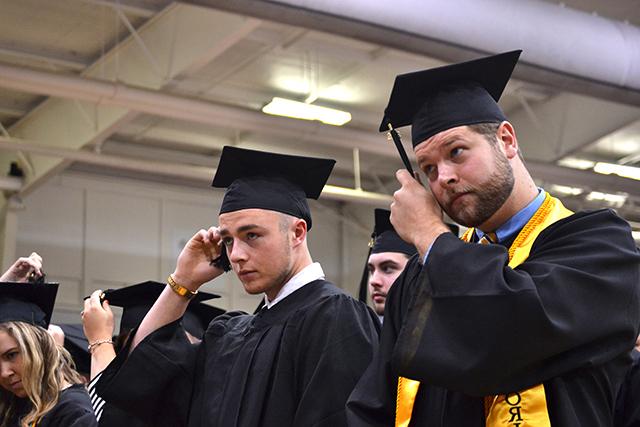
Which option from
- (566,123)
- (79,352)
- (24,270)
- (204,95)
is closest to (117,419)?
(24,270)

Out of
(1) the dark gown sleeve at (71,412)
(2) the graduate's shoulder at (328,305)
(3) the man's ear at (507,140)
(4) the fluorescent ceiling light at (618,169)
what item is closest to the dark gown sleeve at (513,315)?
(3) the man's ear at (507,140)

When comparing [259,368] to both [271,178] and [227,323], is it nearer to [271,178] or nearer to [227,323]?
[227,323]

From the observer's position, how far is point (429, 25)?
8477 millimetres

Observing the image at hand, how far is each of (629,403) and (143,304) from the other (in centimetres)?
320

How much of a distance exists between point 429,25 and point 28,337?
→ 14.2 feet

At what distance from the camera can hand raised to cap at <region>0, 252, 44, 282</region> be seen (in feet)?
18.9

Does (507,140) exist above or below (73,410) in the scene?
above

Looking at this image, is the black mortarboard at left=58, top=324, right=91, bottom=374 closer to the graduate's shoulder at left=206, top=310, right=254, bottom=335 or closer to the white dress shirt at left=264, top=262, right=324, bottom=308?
the graduate's shoulder at left=206, top=310, right=254, bottom=335

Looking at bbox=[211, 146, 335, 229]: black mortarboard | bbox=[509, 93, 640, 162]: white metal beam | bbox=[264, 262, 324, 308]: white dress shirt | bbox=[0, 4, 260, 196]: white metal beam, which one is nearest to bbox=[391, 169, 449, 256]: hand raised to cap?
bbox=[264, 262, 324, 308]: white dress shirt

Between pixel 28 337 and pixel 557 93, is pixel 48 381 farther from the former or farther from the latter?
pixel 557 93

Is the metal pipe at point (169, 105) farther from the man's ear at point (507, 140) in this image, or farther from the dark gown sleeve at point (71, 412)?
the man's ear at point (507, 140)

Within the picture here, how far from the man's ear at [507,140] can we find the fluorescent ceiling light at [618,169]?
13.5 m

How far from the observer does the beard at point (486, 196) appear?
2.84 meters

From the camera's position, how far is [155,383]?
3.96 meters
